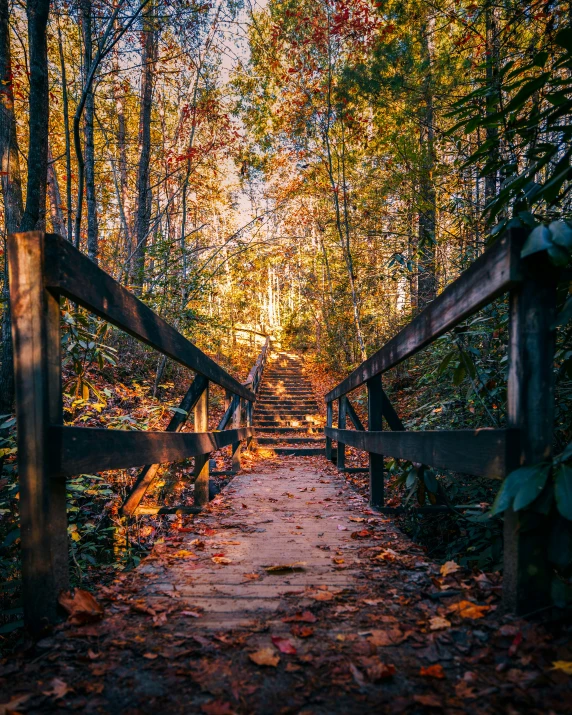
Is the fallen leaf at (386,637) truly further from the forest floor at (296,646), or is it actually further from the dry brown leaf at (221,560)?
the dry brown leaf at (221,560)

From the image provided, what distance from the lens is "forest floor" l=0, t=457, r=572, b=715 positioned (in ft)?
3.58

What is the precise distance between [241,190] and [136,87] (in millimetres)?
5608

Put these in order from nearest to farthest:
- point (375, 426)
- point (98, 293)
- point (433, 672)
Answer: point (433, 672) < point (98, 293) < point (375, 426)

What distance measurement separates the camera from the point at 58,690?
3.71 feet

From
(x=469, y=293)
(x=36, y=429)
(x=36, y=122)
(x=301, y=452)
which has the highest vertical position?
(x=36, y=122)

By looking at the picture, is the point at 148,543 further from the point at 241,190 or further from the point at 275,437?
the point at 241,190

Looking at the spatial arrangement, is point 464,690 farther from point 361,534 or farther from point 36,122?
point 36,122

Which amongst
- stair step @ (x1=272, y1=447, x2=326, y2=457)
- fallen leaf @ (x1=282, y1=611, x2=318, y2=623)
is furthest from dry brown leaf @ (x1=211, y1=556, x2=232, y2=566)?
Answer: stair step @ (x1=272, y1=447, x2=326, y2=457)

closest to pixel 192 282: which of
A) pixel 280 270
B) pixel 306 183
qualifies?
pixel 306 183

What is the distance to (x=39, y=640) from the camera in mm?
1395

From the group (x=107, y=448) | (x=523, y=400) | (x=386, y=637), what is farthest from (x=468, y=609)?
(x=107, y=448)

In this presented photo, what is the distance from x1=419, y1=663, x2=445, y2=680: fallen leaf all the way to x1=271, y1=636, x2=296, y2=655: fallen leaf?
388mm

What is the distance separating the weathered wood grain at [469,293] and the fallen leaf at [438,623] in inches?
43.5

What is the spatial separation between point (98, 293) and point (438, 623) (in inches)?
68.5
